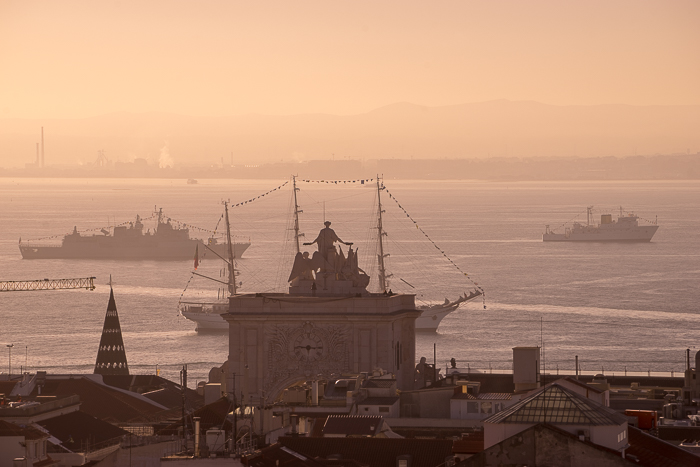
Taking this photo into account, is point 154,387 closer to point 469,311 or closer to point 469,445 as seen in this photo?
point 469,445

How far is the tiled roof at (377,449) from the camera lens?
33541 millimetres

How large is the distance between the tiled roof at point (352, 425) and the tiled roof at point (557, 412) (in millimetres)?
12863

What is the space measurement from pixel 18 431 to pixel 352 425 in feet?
24.6

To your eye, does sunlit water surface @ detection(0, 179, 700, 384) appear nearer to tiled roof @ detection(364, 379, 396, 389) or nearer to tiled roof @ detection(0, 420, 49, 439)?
tiled roof @ detection(364, 379, 396, 389)

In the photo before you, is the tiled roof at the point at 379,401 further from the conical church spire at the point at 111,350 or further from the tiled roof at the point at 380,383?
the conical church spire at the point at 111,350

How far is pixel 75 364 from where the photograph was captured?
9606cm

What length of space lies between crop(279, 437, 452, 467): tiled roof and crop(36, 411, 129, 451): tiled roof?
27.2ft

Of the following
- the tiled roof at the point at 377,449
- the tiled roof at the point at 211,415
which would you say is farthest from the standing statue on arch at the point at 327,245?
the tiled roof at the point at 377,449

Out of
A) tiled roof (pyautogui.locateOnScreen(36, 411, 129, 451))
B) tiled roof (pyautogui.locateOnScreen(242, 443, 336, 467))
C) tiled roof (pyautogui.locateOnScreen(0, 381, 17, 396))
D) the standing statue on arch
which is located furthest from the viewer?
tiled roof (pyautogui.locateOnScreen(0, 381, 17, 396))

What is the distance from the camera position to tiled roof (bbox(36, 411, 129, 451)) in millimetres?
40969

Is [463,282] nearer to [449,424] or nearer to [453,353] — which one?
[453,353]

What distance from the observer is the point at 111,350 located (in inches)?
2992

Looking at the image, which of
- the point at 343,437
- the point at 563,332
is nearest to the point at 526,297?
the point at 563,332

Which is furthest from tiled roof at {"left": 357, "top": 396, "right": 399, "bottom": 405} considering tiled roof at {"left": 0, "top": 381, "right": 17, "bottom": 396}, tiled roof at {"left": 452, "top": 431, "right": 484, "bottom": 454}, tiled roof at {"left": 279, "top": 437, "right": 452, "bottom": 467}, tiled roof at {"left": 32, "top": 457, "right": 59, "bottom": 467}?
tiled roof at {"left": 0, "top": 381, "right": 17, "bottom": 396}
